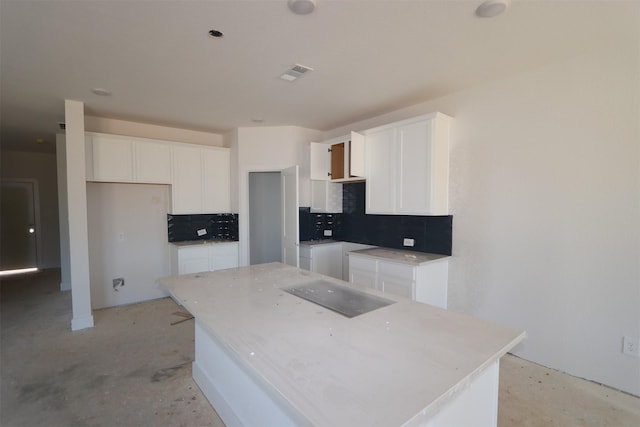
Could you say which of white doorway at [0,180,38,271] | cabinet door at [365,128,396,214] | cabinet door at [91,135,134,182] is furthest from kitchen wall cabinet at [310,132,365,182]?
white doorway at [0,180,38,271]

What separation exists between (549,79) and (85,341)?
490 centimetres

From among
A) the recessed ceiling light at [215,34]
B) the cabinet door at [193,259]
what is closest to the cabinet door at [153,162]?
the cabinet door at [193,259]

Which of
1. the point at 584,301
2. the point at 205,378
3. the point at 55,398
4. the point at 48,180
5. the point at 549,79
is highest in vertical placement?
the point at 549,79

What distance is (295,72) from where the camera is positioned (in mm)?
2520

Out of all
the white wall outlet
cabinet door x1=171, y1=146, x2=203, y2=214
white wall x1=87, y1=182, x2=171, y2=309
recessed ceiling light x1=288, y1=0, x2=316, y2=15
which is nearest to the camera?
recessed ceiling light x1=288, y1=0, x2=316, y2=15

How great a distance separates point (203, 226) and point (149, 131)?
1.54 meters

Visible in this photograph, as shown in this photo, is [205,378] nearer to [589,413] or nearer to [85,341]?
[85,341]

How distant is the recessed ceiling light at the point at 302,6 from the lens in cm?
161

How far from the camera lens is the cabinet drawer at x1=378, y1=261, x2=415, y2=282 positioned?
9.25 feet

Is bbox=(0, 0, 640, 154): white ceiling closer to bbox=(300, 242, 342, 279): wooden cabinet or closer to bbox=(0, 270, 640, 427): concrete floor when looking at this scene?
bbox=(300, 242, 342, 279): wooden cabinet

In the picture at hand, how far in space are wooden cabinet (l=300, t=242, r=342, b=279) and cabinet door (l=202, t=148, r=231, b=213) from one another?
4.81 feet

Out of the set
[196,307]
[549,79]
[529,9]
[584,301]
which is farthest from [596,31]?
[196,307]

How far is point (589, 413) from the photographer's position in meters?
1.92

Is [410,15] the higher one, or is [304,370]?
[410,15]
